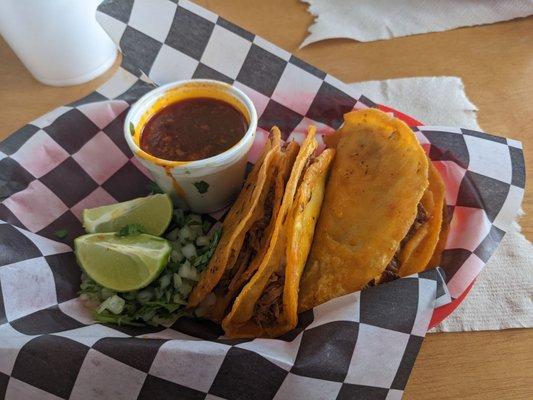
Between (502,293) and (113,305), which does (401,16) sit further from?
(113,305)

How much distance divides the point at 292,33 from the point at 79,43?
1038 mm

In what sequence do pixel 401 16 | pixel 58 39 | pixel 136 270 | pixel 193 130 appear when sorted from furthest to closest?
pixel 401 16 → pixel 58 39 → pixel 193 130 → pixel 136 270

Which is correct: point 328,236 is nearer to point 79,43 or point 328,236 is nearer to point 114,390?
point 114,390

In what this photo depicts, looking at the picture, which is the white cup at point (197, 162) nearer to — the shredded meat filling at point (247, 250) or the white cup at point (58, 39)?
the shredded meat filling at point (247, 250)

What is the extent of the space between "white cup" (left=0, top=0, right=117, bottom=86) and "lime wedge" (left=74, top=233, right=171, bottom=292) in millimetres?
1023

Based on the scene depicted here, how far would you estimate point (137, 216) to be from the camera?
1550mm

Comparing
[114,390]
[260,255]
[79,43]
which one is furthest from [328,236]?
[79,43]

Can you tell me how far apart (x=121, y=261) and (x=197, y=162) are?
362mm

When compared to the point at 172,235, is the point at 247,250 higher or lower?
higher

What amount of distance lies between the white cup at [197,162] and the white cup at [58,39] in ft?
2.01

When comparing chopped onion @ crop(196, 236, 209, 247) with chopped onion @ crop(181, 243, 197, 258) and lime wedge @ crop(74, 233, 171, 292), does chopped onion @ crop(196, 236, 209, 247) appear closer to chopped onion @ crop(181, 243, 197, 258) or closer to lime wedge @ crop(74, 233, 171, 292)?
chopped onion @ crop(181, 243, 197, 258)

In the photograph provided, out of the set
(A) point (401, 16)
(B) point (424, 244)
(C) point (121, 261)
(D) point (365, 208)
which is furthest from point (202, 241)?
(A) point (401, 16)

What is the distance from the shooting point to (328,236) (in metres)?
1.39

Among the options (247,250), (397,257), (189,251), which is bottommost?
(189,251)
